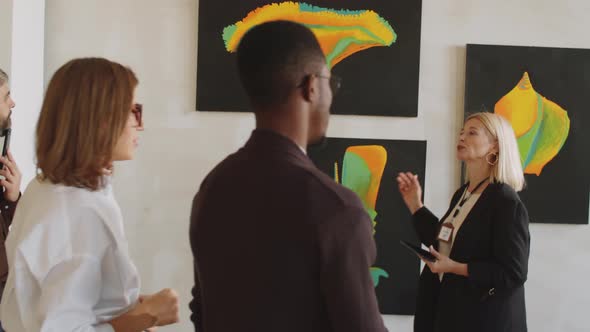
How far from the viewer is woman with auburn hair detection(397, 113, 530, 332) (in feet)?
7.89

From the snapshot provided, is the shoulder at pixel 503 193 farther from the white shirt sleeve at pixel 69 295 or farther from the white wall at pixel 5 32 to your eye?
the white wall at pixel 5 32

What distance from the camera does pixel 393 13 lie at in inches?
128

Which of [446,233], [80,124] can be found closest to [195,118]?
[446,233]

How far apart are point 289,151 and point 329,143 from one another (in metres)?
2.13

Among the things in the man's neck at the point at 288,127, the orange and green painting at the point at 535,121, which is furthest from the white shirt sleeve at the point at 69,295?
the orange and green painting at the point at 535,121

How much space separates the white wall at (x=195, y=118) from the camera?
128 inches

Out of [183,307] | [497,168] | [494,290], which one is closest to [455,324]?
[494,290]

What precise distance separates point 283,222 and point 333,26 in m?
2.34

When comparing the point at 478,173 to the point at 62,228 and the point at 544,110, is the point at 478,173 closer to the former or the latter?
the point at 544,110

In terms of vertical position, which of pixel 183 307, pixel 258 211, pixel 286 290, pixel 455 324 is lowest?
pixel 183 307

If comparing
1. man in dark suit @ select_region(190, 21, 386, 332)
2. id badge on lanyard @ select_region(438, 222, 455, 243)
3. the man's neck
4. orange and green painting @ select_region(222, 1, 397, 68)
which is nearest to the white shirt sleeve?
man in dark suit @ select_region(190, 21, 386, 332)

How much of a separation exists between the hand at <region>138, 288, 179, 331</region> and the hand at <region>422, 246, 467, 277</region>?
53.3 inches

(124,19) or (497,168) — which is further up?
(124,19)

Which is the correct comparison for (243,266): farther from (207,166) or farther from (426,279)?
(207,166)
